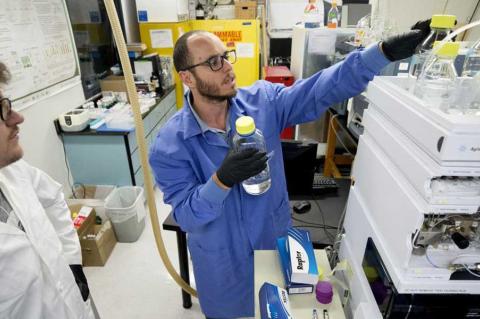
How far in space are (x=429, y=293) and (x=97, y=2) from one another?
363 cm

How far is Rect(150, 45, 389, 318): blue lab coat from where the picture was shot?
40.9 inches

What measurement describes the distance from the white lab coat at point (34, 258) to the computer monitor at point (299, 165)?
1076mm

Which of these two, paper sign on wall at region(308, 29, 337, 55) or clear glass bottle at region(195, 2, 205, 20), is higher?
clear glass bottle at region(195, 2, 205, 20)

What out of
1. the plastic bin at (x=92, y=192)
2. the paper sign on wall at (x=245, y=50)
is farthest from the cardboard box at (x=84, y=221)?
the paper sign on wall at (x=245, y=50)

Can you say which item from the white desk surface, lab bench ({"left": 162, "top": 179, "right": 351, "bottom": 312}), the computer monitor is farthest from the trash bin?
the white desk surface

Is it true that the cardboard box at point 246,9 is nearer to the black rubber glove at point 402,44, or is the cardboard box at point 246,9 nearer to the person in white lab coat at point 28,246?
the black rubber glove at point 402,44

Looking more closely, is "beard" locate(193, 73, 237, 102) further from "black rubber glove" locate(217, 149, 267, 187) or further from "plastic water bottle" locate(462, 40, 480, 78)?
"plastic water bottle" locate(462, 40, 480, 78)

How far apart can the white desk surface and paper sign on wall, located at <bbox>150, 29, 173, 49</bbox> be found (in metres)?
3.39

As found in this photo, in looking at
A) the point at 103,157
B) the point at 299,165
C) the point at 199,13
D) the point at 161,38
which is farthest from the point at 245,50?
the point at 299,165

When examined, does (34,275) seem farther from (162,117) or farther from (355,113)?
(162,117)

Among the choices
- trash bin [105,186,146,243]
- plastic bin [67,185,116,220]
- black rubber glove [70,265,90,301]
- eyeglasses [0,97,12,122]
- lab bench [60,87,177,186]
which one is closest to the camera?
eyeglasses [0,97,12,122]

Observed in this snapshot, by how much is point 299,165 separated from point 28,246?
1.23 m

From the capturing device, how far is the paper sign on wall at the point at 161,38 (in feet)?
12.2

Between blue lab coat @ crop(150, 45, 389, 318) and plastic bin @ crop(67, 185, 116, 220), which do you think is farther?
plastic bin @ crop(67, 185, 116, 220)
